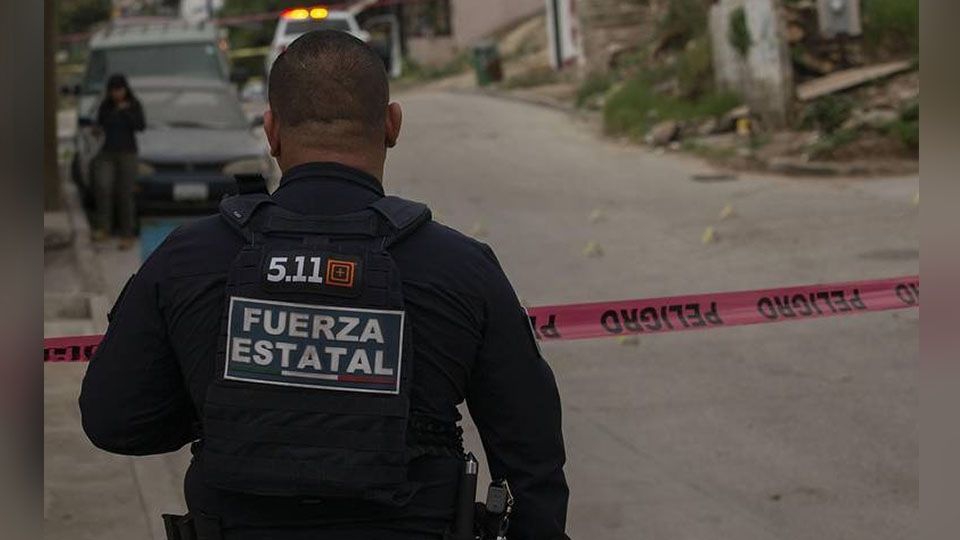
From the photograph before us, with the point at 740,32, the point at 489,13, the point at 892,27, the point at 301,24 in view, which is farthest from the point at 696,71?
the point at 489,13

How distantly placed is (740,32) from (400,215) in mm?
18718

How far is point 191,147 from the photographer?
16.9 m

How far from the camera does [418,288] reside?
2799mm

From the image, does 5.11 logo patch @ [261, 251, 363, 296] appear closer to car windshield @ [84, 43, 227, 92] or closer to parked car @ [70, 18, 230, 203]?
parked car @ [70, 18, 230, 203]

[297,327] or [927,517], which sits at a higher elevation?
[297,327]

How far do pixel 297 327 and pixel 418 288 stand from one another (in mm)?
206

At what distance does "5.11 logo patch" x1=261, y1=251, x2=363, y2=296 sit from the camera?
275 centimetres

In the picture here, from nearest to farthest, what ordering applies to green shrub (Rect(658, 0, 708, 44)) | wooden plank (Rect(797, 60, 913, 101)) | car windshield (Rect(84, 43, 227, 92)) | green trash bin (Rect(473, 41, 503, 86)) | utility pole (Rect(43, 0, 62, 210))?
1. utility pole (Rect(43, 0, 62, 210))
2. car windshield (Rect(84, 43, 227, 92))
3. wooden plank (Rect(797, 60, 913, 101))
4. green shrub (Rect(658, 0, 708, 44))
5. green trash bin (Rect(473, 41, 503, 86))

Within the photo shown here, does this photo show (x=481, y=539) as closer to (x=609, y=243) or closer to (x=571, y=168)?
(x=609, y=243)

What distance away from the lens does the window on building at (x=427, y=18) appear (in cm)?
4700

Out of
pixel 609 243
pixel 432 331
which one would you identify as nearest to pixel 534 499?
pixel 432 331

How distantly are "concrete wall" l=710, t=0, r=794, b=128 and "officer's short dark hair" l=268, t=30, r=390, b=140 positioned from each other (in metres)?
17.7

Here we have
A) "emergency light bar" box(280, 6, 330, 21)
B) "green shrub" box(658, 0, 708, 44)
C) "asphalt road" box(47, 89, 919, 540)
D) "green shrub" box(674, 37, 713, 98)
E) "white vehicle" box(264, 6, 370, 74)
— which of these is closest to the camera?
"asphalt road" box(47, 89, 919, 540)

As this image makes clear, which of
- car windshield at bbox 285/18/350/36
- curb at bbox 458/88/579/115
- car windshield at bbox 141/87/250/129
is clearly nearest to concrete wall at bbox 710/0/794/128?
curb at bbox 458/88/579/115
